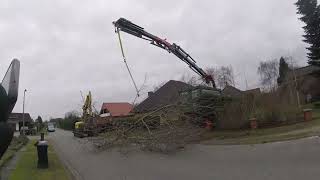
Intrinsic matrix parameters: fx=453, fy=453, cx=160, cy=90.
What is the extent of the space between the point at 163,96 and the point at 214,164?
891cm

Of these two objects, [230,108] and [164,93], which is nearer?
[164,93]

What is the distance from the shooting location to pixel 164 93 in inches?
947

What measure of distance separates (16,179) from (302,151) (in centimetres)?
928

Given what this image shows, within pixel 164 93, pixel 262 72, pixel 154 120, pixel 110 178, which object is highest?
pixel 262 72

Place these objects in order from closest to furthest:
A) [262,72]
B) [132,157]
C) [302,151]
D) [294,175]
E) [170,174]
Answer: [294,175], [170,174], [302,151], [132,157], [262,72]

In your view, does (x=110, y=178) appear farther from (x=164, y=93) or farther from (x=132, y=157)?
(x=164, y=93)

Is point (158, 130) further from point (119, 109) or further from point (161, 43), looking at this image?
point (119, 109)

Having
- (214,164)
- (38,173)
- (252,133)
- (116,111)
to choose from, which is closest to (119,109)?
(116,111)

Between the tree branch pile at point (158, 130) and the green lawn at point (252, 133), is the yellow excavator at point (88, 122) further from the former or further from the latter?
the green lawn at point (252, 133)

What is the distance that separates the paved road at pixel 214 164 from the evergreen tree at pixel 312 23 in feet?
110

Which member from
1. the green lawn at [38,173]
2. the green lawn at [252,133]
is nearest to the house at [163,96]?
the green lawn at [252,133]

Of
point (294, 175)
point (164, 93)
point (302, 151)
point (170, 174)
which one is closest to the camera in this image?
point (294, 175)

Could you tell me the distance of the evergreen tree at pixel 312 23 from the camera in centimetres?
4888

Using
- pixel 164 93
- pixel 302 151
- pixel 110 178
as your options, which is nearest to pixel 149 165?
pixel 110 178
